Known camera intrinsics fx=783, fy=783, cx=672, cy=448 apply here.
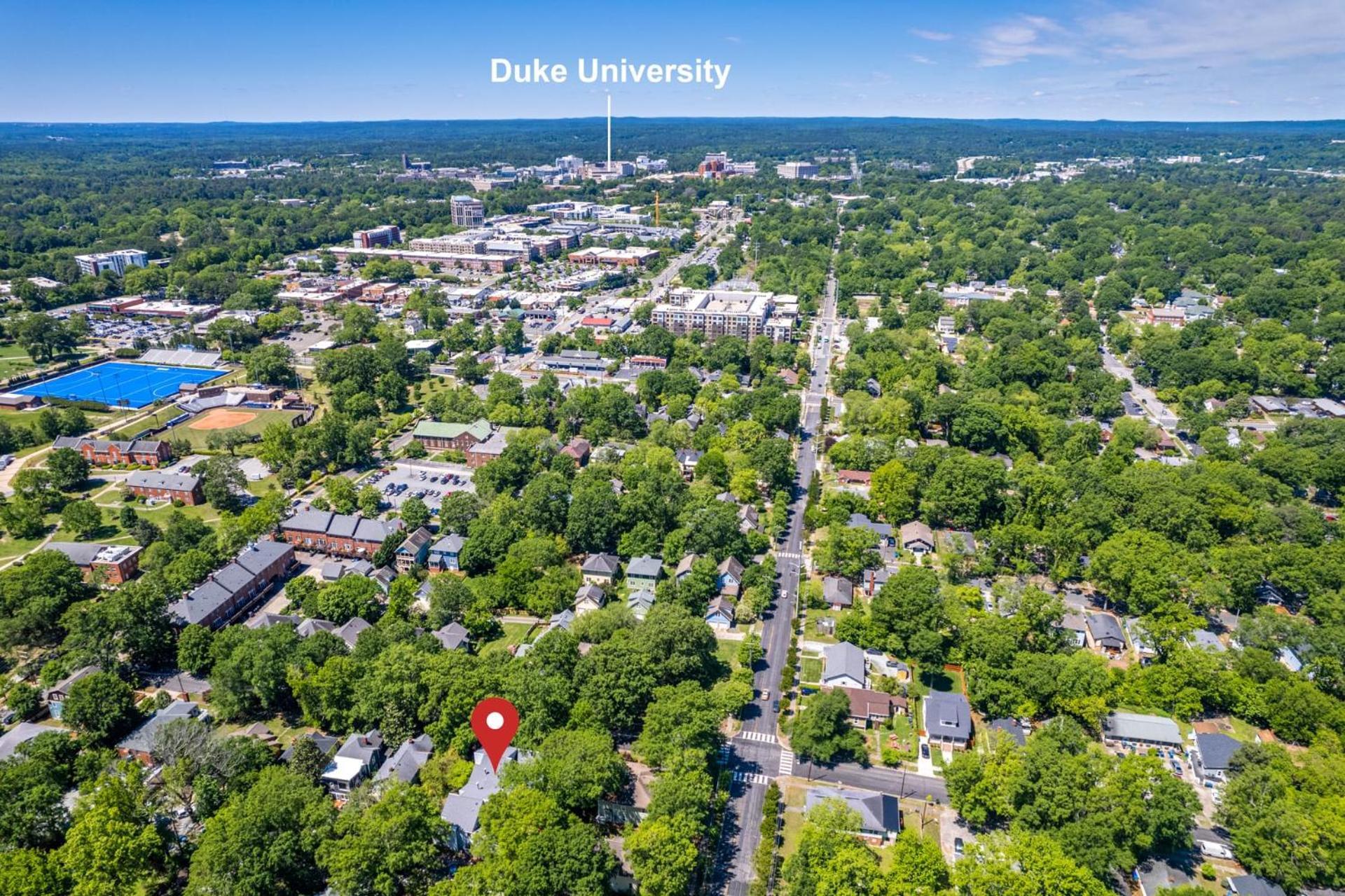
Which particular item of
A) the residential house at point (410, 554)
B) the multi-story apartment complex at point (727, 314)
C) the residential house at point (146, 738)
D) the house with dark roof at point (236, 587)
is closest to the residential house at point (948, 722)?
the residential house at point (410, 554)

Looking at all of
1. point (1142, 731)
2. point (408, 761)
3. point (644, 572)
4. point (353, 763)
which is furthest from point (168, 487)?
point (1142, 731)

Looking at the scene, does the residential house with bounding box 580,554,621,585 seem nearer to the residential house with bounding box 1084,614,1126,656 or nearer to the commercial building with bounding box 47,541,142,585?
the residential house with bounding box 1084,614,1126,656

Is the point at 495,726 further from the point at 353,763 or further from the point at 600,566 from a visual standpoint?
the point at 600,566

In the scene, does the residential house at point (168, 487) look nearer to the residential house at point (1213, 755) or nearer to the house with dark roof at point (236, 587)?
the house with dark roof at point (236, 587)

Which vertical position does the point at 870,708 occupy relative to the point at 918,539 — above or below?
below

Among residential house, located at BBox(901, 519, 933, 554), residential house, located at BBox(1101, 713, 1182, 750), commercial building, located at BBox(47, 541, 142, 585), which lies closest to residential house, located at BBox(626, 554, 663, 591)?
→ residential house, located at BBox(901, 519, 933, 554)

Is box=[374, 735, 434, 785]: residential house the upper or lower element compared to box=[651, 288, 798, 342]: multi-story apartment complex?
lower

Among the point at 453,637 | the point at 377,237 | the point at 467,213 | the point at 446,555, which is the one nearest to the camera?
the point at 453,637

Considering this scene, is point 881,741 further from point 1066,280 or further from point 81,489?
point 1066,280
